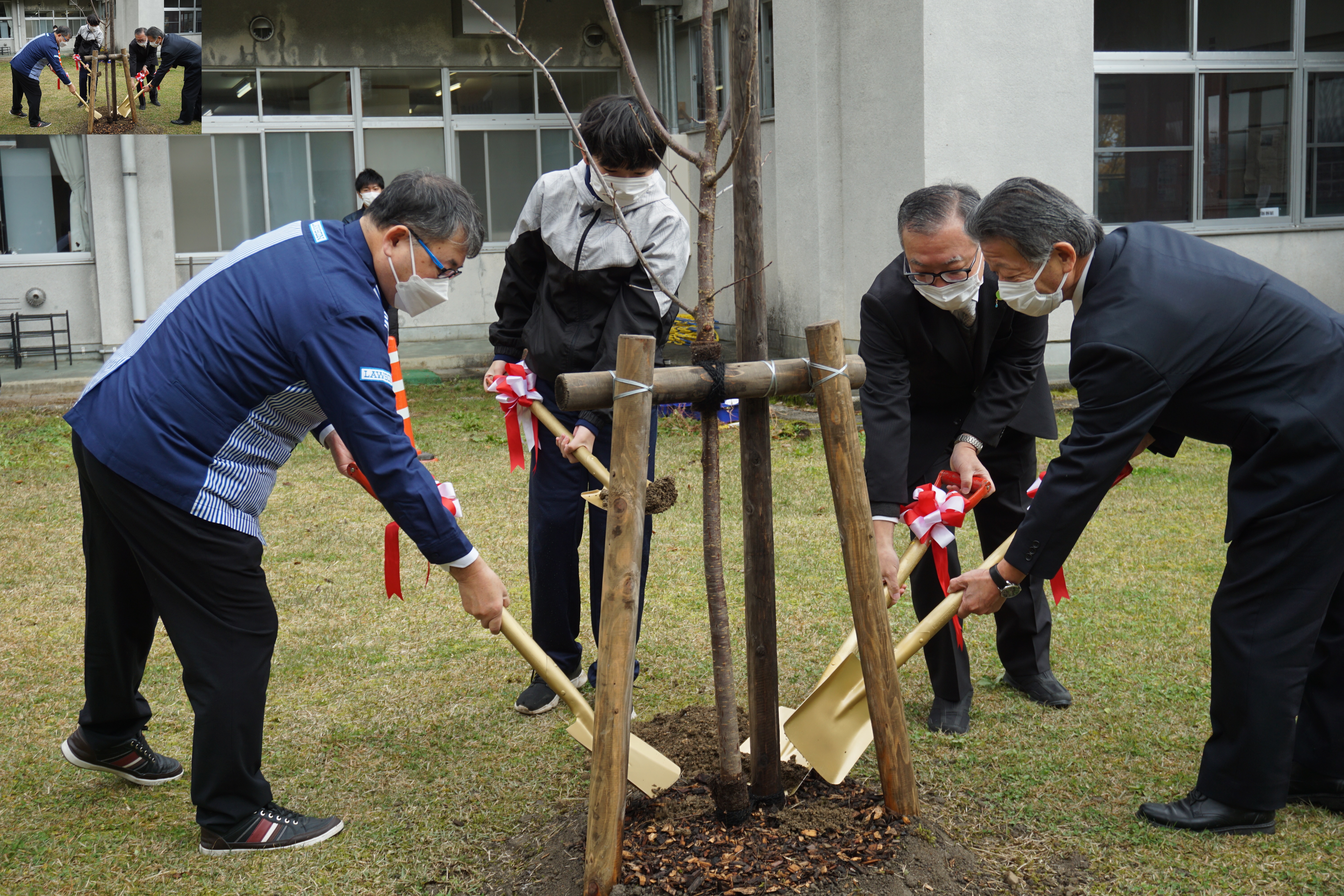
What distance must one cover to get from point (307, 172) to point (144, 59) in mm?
2231

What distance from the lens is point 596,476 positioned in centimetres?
359

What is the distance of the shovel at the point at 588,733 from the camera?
2.85 meters

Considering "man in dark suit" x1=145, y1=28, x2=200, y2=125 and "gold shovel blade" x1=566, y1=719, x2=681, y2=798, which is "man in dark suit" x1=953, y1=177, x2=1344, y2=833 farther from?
"man in dark suit" x1=145, y1=28, x2=200, y2=125

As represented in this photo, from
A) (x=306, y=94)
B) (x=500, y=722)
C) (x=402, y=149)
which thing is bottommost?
(x=500, y=722)

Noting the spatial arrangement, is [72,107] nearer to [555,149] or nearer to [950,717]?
[555,149]

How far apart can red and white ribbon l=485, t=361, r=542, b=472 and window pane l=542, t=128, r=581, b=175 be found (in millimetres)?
11102

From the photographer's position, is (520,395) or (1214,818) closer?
(1214,818)

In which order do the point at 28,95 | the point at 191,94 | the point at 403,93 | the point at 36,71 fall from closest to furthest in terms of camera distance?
the point at 36,71 → the point at 28,95 → the point at 191,94 → the point at 403,93

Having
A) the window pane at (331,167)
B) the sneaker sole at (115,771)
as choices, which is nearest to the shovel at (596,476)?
the sneaker sole at (115,771)

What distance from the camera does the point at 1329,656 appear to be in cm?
298

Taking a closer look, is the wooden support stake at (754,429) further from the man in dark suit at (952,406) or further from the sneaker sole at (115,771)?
the sneaker sole at (115,771)

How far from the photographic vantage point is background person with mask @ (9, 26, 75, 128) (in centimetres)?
1181

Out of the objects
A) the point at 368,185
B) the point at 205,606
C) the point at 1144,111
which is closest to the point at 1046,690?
the point at 205,606

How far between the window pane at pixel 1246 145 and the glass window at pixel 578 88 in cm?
717
